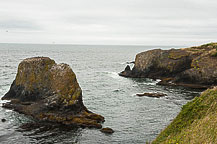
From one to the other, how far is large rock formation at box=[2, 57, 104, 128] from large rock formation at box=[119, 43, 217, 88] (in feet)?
110

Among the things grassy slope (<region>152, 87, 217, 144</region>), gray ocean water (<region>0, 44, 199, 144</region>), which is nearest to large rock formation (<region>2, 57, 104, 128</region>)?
gray ocean water (<region>0, 44, 199, 144</region>)

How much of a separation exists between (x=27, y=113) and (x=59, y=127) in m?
7.20

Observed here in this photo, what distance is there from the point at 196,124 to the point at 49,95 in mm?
23686

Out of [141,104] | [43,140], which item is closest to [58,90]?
[43,140]

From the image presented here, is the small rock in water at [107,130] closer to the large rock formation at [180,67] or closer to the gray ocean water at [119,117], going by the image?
the gray ocean water at [119,117]

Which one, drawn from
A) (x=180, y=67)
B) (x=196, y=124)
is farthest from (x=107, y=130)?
(x=180, y=67)

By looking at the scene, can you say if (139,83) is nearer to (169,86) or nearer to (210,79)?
(169,86)

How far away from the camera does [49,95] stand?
117 ft

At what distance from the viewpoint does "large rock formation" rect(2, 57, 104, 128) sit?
33.4 meters

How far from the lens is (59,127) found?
31359 mm

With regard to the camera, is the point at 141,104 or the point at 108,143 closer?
the point at 108,143

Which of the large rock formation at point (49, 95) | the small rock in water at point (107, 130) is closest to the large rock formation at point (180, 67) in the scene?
the large rock formation at point (49, 95)

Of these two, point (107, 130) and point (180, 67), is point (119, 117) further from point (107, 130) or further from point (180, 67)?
point (180, 67)

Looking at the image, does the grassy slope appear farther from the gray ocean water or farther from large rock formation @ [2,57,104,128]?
large rock formation @ [2,57,104,128]
